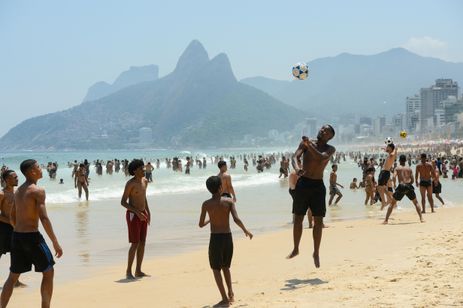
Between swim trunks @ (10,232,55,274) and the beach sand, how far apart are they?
124cm

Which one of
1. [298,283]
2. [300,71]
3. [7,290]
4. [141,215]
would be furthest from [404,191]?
[7,290]

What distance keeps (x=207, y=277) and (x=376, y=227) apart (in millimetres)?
5278

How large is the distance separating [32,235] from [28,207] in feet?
0.84

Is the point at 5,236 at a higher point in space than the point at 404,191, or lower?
lower

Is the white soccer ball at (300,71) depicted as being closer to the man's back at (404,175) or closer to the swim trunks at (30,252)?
the man's back at (404,175)

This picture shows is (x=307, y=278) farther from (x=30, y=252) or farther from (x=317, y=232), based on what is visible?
(x=30, y=252)

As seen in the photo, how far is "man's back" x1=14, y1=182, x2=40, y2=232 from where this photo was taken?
5395 millimetres

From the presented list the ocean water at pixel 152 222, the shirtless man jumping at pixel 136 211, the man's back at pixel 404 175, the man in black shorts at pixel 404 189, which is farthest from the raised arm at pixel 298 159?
the man's back at pixel 404 175

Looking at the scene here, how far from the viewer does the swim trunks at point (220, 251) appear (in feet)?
19.0

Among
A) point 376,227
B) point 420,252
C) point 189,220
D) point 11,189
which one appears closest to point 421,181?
point 376,227

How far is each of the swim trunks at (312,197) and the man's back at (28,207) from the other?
294 cm

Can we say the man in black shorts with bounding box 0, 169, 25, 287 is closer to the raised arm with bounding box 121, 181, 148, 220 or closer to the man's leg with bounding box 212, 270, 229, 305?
the raised arm with bounding box 121, 181, 148, 220

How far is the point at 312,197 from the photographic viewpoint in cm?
689

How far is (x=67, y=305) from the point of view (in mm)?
6500
